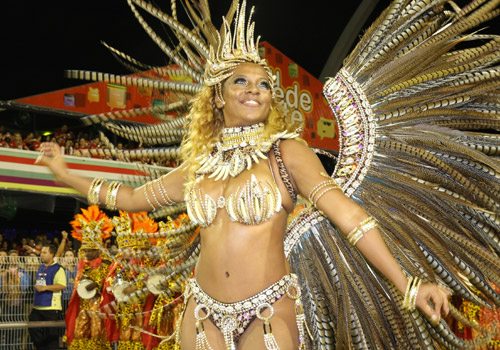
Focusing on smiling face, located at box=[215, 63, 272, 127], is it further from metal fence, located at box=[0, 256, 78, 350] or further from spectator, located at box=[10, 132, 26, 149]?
spectator, located at box=[10, 132, 26, 149]

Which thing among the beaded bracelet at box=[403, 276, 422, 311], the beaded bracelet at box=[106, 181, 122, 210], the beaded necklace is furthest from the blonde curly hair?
the beaded bracelet at box=[403, 276, 422, 311]

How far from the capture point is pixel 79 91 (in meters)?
12.3

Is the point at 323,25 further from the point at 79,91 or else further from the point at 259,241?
the point at 259,241

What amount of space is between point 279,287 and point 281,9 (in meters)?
13.5

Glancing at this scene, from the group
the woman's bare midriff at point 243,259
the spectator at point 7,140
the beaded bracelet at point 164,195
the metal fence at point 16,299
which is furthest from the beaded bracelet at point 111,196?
the spectator at point 7,140

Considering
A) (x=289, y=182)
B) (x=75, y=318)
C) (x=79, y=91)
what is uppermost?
(x=79, y=91)

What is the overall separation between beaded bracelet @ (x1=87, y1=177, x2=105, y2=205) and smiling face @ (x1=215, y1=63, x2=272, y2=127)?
2.60 feet

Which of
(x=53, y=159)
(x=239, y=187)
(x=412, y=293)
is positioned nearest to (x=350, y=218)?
(x=412, y=293)

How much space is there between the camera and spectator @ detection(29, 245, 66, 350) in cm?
870

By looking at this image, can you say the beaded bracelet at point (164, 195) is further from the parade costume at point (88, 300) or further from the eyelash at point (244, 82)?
the parade costume at point (88, 300)

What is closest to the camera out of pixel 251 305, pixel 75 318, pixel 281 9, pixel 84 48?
pixel 251 305

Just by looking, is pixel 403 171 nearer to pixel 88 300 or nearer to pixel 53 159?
pixel 53 159

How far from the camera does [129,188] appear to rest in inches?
124

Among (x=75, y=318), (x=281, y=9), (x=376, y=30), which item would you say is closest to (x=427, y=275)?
(x=376, y=30)
